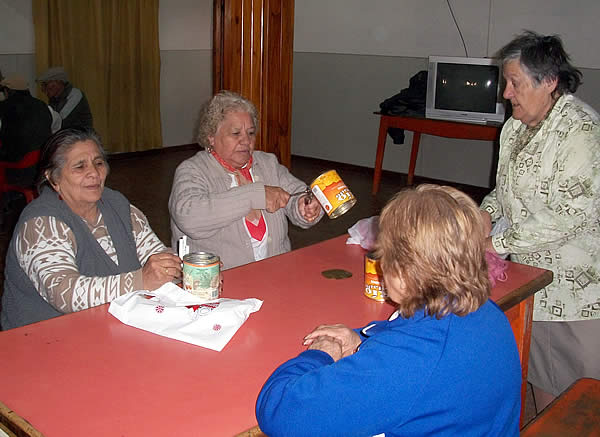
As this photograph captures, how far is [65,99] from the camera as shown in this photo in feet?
20.4

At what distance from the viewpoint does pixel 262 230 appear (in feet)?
7.99

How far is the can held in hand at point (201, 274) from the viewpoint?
1.55m

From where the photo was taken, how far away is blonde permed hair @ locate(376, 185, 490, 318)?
41.7 inches

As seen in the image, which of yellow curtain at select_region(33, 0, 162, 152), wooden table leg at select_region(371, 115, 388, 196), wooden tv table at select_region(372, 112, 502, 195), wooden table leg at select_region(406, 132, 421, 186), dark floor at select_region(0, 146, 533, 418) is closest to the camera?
dark floor at select_region(0, 146, 533, 418)

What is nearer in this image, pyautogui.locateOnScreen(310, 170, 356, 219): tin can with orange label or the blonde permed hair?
the blonde permed hair

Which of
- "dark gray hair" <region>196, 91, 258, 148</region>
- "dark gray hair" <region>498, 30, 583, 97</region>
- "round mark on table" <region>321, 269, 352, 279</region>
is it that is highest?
"dark gray hair" <region>498, 30, 583, 97</region>

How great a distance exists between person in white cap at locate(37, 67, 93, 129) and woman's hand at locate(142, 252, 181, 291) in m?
4.75

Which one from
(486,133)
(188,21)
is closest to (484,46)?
(486,133)

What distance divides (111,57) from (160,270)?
6.51 meters

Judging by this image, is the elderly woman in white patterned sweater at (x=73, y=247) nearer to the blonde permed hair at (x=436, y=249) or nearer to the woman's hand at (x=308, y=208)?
the woman's hand at (x=308, y=208)

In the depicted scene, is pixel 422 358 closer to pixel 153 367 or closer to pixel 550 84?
pixel 153 367

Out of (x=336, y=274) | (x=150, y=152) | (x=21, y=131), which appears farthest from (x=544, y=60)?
(x=150, y=152)

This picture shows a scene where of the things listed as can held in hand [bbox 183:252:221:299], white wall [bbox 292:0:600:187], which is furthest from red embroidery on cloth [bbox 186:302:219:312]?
white wall [bbox 292:0:600:187]

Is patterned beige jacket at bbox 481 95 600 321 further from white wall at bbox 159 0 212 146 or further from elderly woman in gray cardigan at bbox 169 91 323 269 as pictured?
white wall at bbox 159 0 212 146
